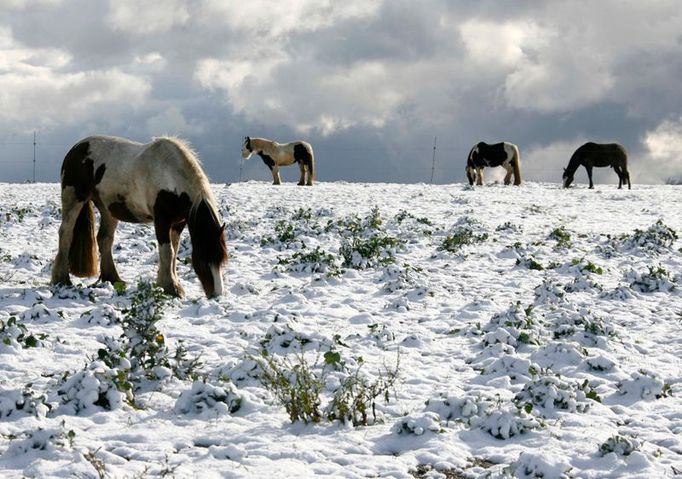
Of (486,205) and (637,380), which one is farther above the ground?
(486,205)

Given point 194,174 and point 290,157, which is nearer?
point 194,174

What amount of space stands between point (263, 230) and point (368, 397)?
1080 cm

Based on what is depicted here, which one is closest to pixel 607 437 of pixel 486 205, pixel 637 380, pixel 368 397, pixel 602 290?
pixel 637 380

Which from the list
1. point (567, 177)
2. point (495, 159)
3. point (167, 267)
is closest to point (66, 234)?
point (167, 267)

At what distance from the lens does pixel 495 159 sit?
3234cm

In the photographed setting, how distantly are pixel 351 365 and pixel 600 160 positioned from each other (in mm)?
29110

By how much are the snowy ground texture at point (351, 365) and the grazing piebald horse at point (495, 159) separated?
18.1 meters

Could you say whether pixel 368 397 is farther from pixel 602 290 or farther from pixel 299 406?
pixel 602 290

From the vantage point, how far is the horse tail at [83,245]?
1036 centimetres

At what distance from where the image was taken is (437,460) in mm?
4691

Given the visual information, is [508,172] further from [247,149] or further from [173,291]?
[173,291]

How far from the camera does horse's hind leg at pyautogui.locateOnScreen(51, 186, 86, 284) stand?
33.2 feet

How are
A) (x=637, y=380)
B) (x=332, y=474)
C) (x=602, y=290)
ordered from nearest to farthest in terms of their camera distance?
1. (x=332, y=474)
2. (x=637, y=380)
3. (x=602, y=290)

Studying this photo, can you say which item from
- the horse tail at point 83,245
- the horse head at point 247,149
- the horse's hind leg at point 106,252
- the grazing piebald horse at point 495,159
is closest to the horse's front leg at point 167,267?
the horse's hind leg at point 106,252
